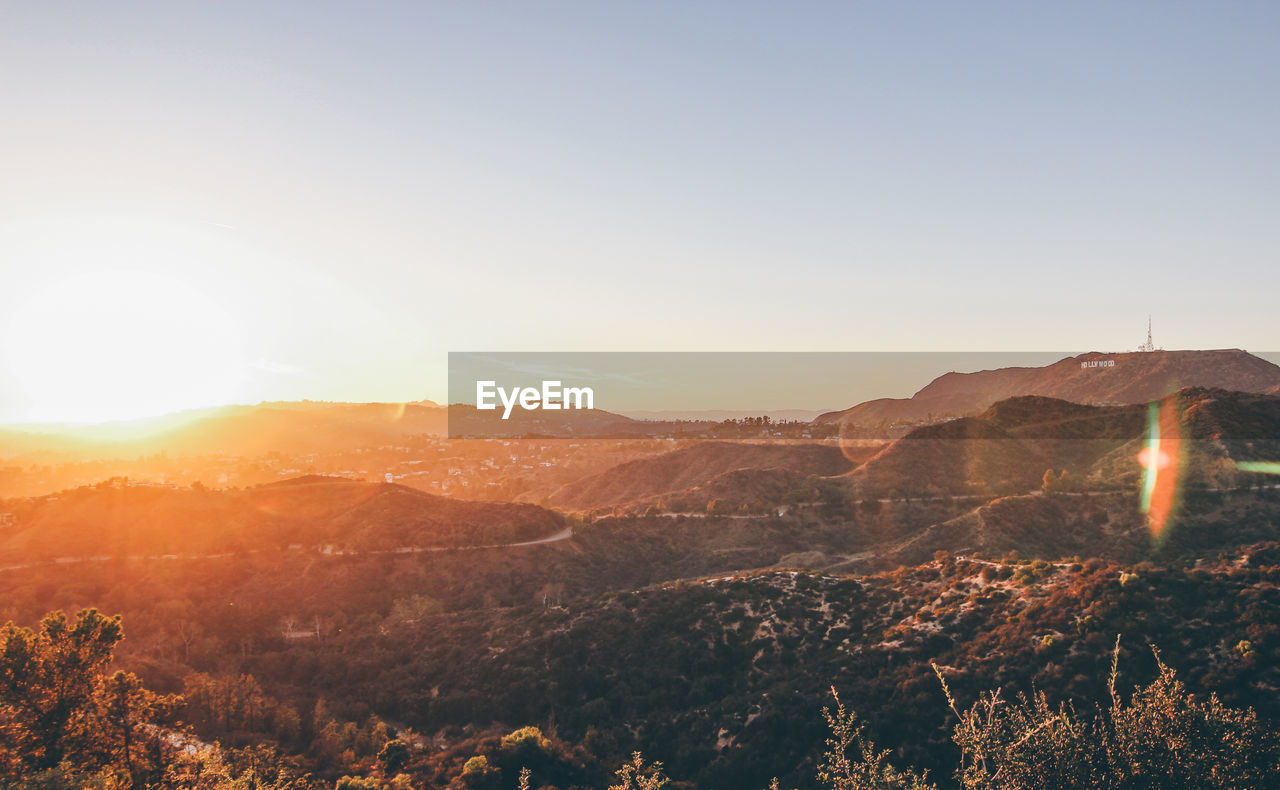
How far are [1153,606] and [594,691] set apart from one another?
28.2 m

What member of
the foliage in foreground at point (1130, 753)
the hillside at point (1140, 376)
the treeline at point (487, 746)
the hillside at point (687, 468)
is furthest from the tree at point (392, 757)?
the hillside at point (1140, 376)

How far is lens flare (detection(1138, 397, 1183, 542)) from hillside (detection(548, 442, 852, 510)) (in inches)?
1407

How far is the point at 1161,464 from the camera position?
6131cm

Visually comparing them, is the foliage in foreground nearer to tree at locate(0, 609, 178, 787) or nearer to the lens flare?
tree at locate(0, 609, 178, 787)

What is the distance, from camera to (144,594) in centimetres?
4528

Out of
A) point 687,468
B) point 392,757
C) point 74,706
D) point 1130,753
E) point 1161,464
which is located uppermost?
point 1161,464

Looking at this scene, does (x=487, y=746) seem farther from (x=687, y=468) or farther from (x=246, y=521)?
(x=687, y=468)

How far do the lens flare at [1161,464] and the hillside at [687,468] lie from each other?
35736 mm

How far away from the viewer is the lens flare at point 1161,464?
5231cm

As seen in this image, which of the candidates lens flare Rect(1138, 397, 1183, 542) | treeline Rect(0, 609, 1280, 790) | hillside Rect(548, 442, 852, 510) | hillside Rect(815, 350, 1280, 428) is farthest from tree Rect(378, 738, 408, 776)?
hillside Rect(815, 350, 1280, 428)

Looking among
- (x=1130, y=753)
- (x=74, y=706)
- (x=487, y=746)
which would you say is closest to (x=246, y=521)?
(x=74, y=706)

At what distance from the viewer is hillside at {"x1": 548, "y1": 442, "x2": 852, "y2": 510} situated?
314 ft

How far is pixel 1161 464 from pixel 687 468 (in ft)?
204

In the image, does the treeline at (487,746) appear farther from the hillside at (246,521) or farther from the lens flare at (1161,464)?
the lens flare at (1161,464)
